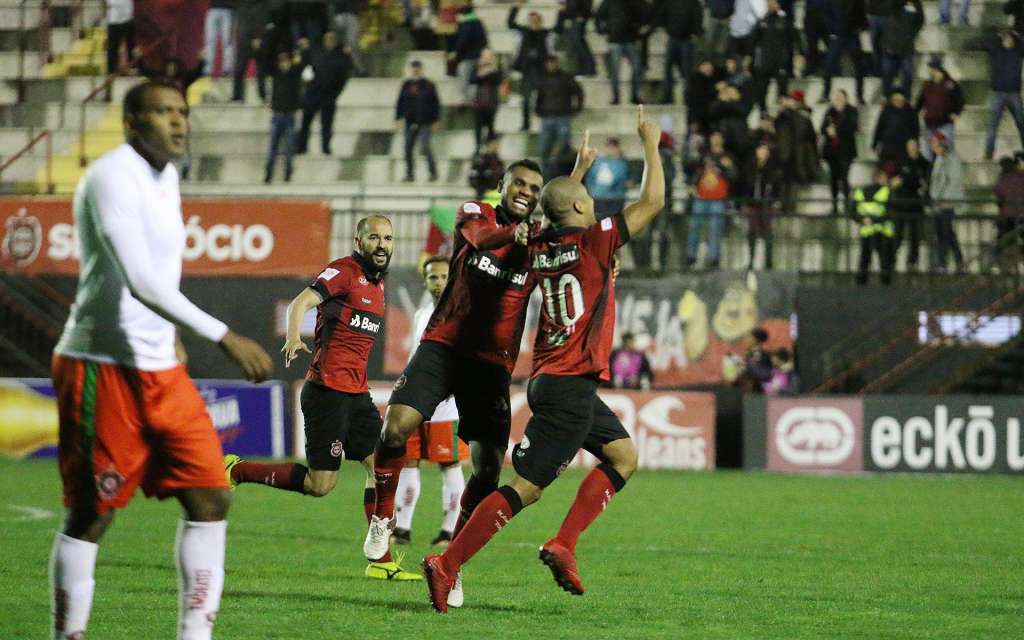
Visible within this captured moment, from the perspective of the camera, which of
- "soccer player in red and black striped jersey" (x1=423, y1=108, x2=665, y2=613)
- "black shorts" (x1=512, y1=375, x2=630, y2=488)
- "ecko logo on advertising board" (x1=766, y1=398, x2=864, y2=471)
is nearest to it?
"soccer player in red and black striped jersey" (x1=423, y1=108, x2=665, y2=613)

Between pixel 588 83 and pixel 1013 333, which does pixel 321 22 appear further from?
pixel 1013 333

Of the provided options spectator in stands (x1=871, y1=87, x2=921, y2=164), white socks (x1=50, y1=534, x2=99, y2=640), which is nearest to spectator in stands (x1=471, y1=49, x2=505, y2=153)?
spectator in stands (x1=871, y1=87, x2=921, y2=164)

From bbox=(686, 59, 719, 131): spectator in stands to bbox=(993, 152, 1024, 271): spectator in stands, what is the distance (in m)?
4.49

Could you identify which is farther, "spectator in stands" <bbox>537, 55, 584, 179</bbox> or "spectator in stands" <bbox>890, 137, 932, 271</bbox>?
"spectator in stands" <bbox>537, 55, 584, 179</bbox>

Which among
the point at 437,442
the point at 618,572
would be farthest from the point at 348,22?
the point at 618,572

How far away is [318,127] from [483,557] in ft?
64.2

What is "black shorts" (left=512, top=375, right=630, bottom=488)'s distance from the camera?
8.45 metres

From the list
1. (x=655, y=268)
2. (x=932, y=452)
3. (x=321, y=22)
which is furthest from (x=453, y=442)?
(x=321, y=22)

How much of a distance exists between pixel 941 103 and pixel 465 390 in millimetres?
18104

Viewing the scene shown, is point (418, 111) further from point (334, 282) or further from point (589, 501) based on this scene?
point (589, 501)

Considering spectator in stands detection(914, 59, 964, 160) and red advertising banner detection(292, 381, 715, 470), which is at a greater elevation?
spectator in stands detection(914, 59, 964, 160)

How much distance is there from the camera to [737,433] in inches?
899

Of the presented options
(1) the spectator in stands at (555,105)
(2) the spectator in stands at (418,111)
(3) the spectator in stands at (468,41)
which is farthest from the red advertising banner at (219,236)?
(3) the spectator in stands at (468,41)

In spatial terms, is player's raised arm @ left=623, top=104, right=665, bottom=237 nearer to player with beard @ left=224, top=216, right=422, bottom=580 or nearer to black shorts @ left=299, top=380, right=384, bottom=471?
player with beard @ left=224, top=216, right=422, bottom=580
